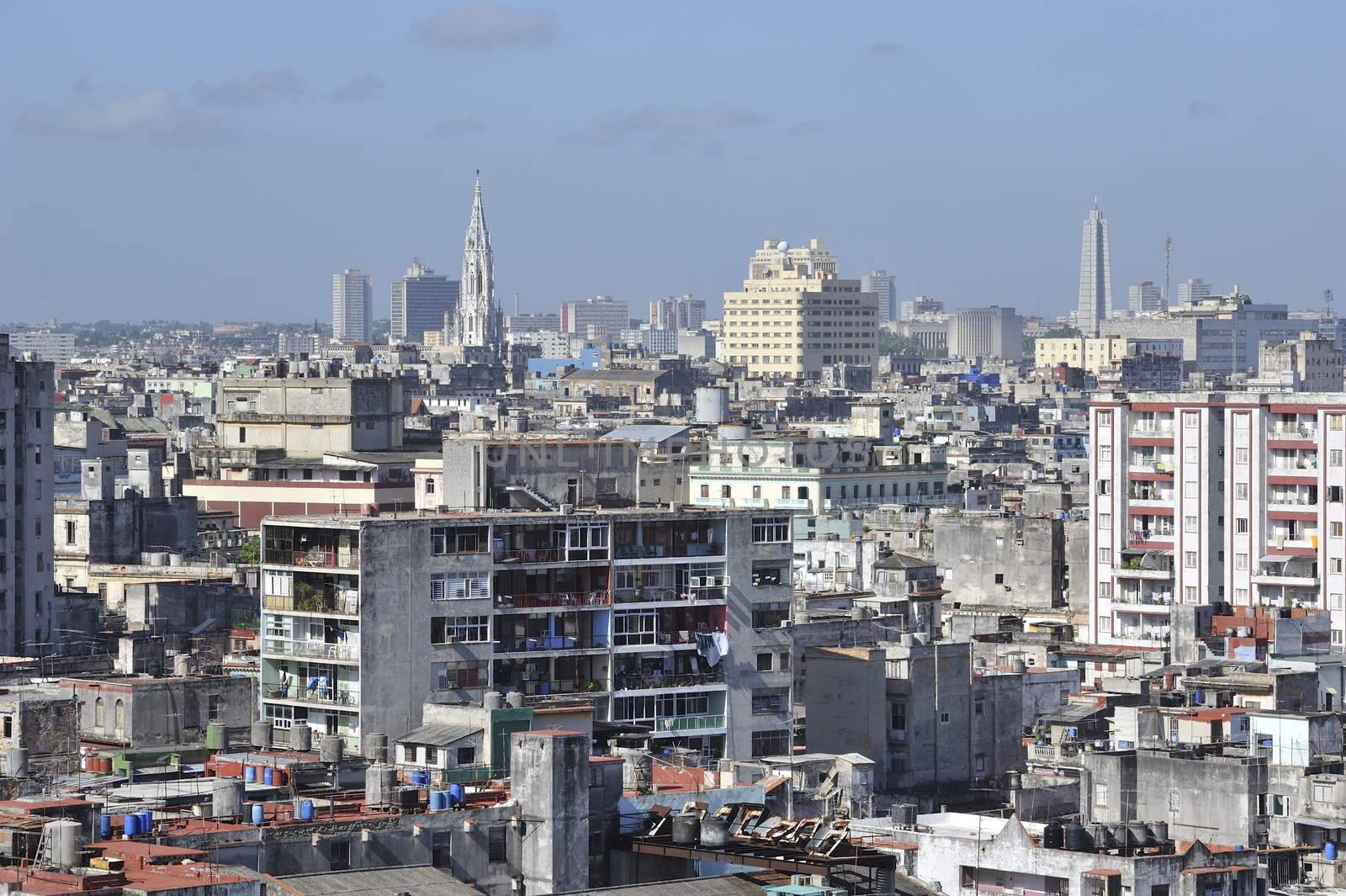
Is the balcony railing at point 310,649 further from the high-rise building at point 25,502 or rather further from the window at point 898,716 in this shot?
the high-rise building at point 25,502

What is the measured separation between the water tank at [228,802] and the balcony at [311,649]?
1233cm

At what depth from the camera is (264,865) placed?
4100 centimetres

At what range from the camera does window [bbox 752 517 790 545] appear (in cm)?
6238

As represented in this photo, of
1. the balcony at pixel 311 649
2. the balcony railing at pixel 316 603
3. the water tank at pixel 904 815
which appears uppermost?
the balcony railing at pixel 316 603

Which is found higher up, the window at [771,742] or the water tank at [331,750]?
the water tank at [331,750]

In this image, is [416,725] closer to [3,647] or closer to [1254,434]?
[3,647]

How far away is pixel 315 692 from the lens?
2256 inches

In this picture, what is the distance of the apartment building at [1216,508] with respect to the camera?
90.1 metres

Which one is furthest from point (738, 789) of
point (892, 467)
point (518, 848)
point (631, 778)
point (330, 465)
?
point (892, 467)

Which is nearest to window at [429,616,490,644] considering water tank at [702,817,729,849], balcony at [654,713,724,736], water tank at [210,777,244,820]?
balcony at [654,713,724,736]

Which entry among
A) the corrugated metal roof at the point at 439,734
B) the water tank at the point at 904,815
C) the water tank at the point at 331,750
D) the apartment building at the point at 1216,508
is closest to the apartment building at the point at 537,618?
the corrugated metal roof at the point at 439,734

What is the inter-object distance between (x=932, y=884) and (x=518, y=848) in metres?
6.47

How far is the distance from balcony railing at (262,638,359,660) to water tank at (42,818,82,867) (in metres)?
18.4

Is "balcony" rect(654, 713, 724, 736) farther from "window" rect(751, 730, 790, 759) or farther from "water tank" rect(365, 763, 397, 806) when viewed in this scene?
"water tank" rect(365, 763, 397, 806)
